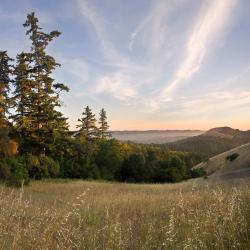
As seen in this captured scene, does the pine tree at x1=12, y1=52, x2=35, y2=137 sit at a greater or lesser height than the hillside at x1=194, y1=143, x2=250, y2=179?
greater

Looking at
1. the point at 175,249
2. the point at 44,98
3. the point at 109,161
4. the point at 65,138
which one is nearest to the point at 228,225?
the point at 175,249

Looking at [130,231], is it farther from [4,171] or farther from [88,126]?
[88,126]

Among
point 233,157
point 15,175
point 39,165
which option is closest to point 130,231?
point 15,175

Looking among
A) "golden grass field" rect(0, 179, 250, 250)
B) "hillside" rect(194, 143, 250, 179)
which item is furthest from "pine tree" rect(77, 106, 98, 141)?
"golden grass field" rect(0, 179, 250, 250)

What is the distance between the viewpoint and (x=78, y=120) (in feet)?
205

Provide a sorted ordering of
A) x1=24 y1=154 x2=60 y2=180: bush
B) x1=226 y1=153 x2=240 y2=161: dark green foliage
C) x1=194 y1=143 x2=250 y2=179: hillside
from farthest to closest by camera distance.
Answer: x1=226 y1=153 x2=240 y2=161: dark green foliage → x1=194 y1=143 x2=250 y2=179: hillside → x1=24 y1=154 x2=60 y2=180: bush

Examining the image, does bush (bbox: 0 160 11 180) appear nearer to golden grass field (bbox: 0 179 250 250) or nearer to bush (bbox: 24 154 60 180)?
bush (bbox: 24 154 60 180)

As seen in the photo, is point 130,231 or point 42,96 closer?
point 130,231

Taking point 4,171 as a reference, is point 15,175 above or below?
below

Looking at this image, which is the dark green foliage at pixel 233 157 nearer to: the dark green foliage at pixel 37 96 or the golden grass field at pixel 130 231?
the dark green foliage at pixel 37 96

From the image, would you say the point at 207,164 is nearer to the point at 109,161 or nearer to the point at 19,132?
the point at 109,161

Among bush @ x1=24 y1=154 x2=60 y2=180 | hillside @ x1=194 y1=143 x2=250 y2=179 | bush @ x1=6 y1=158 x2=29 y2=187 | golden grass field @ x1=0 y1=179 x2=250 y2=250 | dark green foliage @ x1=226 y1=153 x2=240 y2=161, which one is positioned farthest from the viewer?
dark green foliage @ x1=226 y1=153 x2=240 y2=161

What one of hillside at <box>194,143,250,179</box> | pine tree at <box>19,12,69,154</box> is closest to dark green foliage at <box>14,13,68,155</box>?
pine tree at <box>19,12,69,154</box>

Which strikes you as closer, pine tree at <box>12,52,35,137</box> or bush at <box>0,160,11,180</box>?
bush at <box>0,160,11,180</box>
